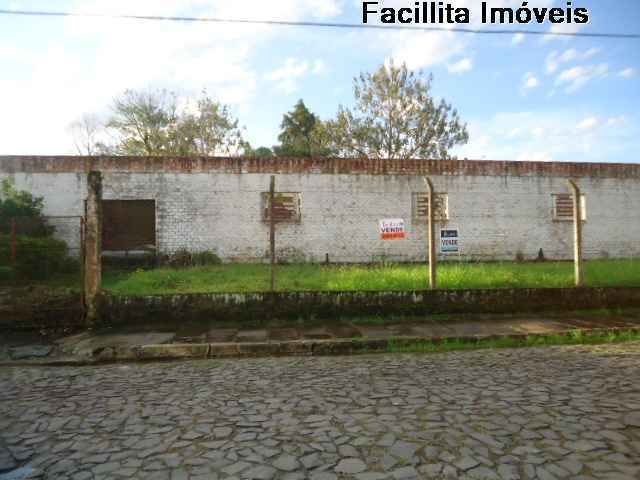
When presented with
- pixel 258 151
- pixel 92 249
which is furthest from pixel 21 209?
pixel 258 151

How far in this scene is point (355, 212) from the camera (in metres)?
13.8

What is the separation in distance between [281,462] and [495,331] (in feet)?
15.5

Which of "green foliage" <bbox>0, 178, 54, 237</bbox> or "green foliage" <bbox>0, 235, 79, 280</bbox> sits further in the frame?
"green foliage" <bbox>0, 178, 54, 237</bbox>

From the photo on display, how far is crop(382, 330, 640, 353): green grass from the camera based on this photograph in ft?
18.5

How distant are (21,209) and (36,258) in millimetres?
3109

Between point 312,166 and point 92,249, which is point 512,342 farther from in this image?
point 312,166

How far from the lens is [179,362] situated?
5293mm

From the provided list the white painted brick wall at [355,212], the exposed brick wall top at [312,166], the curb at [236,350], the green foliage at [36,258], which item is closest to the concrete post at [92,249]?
the curb at [236,350]

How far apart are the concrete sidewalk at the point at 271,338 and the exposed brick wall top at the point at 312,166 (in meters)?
7.66

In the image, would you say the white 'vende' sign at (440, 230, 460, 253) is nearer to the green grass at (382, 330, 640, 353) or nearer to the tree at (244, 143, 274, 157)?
the green grass at (382, 330, 640, 353)

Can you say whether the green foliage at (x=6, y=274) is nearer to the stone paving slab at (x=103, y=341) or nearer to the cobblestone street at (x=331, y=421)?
the stone paving slab at (x=103, y=341)

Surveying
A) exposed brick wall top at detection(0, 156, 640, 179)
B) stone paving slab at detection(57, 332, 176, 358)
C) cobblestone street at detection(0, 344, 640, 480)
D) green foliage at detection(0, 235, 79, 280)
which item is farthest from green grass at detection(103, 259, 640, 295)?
exposed brick wall top at detection(0, 156, 640, 179)

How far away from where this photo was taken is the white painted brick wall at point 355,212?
1316 centimetres

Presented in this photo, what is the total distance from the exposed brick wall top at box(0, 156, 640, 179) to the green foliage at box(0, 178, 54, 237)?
942 mm
